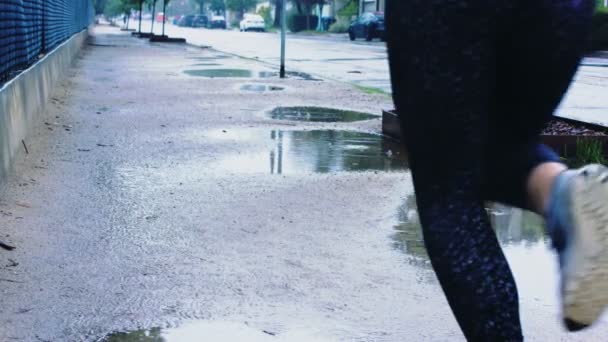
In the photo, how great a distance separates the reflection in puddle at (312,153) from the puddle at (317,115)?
3.20 ft

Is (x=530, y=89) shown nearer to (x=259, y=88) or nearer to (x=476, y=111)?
(x=476, y=111)

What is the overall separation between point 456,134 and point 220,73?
1424 centimetres

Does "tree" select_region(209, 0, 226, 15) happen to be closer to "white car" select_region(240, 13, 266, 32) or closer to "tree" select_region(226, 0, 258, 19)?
"tree" select_region(226, 0, 258, 19)

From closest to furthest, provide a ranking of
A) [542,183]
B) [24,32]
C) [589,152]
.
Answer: [542,183] < [589,152] < [24,32]

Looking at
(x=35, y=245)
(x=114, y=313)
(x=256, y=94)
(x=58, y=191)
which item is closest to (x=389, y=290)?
(x=114, y=313)

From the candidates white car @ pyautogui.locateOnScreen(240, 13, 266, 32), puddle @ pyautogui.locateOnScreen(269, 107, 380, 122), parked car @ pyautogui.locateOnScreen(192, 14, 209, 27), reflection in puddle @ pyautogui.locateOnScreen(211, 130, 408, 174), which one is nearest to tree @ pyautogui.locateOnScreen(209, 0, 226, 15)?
parked car @ pyautogui.locateOnScreen(192, 14, 209, 27)

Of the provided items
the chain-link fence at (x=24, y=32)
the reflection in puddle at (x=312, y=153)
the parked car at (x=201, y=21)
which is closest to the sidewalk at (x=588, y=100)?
the reflection in puddle at (x=312, y=153)

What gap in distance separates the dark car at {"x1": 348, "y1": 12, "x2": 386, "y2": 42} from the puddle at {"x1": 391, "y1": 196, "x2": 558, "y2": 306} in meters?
→ 35.7

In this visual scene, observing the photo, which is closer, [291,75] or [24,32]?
[24,32]

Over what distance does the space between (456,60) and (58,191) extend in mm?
3872

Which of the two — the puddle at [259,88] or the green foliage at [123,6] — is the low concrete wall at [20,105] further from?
the green foliage at [123,6]

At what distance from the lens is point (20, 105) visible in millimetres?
6398

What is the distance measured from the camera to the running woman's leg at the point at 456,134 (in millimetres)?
1593

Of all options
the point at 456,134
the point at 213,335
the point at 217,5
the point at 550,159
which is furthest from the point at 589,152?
the point at 217,5
